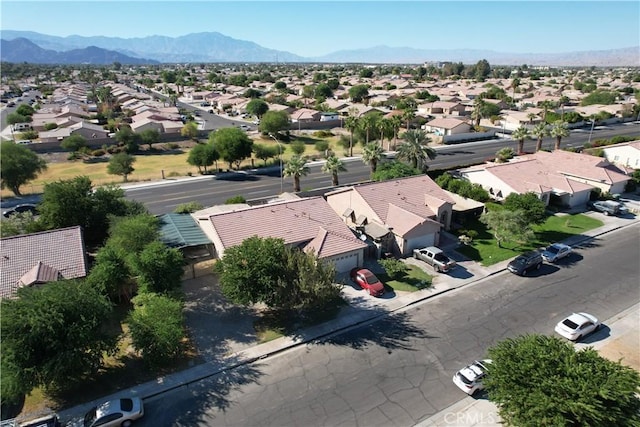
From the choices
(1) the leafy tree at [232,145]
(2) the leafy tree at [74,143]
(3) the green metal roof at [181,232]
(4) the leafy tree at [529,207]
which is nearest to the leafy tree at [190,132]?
(2) the leafy tree at [74,143]

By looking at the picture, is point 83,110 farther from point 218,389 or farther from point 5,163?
point 218,389

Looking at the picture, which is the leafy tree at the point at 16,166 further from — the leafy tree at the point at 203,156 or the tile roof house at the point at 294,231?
the tile roof house at the point at 294,231

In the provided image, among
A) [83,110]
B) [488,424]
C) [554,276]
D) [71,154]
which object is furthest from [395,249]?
[83,110]

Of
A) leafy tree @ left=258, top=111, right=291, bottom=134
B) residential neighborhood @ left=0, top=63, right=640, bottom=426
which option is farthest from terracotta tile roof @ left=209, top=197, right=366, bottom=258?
leafy tree @ left=258, top=111, right=291, bottom=134

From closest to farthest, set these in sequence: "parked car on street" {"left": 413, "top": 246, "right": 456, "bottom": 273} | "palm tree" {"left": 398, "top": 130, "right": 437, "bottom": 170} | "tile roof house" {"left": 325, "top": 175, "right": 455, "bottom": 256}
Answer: "parked car on street" {"left": 413, "top": 246, "right": 456, "bottom": 273} → "tile roof house" {"left": 325, "top": 175, "right": 455, "bottom": 256} → "palm tree" {"left": 398, "top": 130, "right": 437, "bottom": 170}

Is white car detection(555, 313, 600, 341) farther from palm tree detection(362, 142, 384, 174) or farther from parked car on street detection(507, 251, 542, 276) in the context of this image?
palm tree detection(362, 142, 384, 174)
